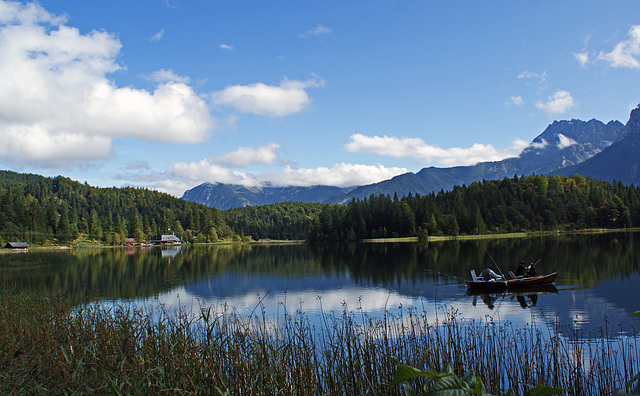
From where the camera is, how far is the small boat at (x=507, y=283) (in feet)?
89.7

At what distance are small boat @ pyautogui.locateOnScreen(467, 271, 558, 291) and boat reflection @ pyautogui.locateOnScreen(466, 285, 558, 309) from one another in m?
0.29

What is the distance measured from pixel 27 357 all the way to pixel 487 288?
80.5 feet

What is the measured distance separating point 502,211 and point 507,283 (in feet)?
334

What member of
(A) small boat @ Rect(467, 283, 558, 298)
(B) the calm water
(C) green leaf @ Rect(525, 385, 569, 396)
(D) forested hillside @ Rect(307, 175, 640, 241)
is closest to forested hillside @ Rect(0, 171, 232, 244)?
(D) forested hillside @ Rect(307, 175, 640, 241)

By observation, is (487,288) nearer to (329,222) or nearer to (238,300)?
(238,300)

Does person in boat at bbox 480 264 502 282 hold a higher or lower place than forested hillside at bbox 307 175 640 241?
lower

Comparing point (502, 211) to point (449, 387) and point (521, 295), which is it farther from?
point (449, 387)

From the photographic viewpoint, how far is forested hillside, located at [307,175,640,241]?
117750 millimetres

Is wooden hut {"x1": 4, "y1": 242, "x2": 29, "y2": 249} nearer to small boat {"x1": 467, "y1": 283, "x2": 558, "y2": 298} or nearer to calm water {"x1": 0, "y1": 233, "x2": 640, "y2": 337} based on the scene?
calm water {"x1": 0, "y1": 233, "x2": 640, "y2": 337}

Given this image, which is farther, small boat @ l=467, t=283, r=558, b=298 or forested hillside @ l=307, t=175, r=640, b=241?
forested hillside @ l=307, t=175, r=640, b=241

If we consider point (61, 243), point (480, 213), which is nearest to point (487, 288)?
point (480, 213)

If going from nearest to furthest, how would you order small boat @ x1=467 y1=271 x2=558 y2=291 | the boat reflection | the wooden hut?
the boat reflection, small boat @ x1=467 y1=271 x2=558 y2=291, the wooden hut

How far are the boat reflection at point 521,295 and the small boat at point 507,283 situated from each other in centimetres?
29

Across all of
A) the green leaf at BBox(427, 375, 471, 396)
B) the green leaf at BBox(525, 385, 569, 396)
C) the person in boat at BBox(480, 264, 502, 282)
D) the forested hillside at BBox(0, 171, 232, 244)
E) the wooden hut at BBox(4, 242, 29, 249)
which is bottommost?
the person in boat at BBox(480, 264, 502, 282)
